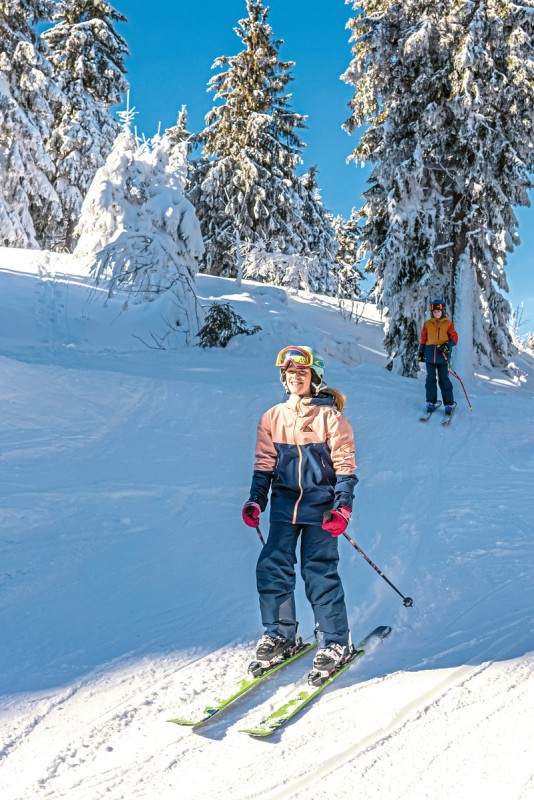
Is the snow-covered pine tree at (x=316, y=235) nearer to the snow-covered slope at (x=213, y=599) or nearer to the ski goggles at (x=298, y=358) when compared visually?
the snow-covered slope at (x=213, y=599)

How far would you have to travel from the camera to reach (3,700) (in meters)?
3.01

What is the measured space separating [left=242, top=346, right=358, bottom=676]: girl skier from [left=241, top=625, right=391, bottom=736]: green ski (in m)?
0.11

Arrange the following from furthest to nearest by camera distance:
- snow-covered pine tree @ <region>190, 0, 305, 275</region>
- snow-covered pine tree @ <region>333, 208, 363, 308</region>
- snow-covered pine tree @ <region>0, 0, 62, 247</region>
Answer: snow-covered pine tree @ <region>333, 208, 363, 308</region> < snow-covered pine tree @ <region>190, 0, 305, 275</region> < snow-covered pine tree @ <region>0, 0, 62, 247</region>

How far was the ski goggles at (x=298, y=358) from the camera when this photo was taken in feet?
12.1

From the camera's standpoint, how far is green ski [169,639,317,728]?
2.86 m

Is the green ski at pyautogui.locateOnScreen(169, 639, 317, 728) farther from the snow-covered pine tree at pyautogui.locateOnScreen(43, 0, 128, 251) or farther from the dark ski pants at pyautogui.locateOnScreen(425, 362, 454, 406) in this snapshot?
the snow-covered pine tree at pyautogui.locateOnScreen(43, 0, 128, 251)

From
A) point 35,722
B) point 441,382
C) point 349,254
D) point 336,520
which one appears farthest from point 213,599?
point 349,254

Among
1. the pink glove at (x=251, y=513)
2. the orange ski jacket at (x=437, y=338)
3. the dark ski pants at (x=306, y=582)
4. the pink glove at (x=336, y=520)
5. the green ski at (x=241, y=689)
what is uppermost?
the orange ski jacket at (x=437, y=338)

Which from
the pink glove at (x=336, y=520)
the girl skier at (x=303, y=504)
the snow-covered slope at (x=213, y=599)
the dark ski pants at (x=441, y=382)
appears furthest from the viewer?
the dark ski pants at (x=441, y=382)

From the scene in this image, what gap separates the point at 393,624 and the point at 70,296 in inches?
472

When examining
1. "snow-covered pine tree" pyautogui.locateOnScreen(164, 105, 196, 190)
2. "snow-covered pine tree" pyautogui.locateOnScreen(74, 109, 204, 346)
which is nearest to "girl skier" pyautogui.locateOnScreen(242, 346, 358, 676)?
"snow-covered pine tree" pyautogui.locateOnScreen(74, 109, 204, 346)

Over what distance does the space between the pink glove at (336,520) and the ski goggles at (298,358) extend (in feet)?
2.85

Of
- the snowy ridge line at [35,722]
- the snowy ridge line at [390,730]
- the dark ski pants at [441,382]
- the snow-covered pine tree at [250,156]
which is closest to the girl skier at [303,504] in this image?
the snowy ridge line at [390,730]

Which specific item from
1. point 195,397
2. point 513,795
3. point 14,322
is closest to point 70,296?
point 14,322
